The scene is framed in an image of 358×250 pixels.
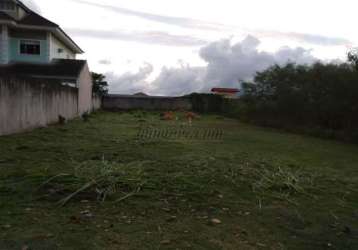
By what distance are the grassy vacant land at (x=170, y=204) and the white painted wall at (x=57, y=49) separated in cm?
1692

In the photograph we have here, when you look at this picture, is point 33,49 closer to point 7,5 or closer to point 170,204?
point 7,5

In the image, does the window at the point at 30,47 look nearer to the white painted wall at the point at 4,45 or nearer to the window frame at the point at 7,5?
the white painted wall at the point at 4,45

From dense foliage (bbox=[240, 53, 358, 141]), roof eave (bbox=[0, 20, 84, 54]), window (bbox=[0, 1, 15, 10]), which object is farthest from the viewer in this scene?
window (bbox=[0, 1, 15, 10])

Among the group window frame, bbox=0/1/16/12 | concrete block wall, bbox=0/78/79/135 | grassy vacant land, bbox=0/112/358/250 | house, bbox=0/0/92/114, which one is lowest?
grassy vacant land, bbox=0/112/358/250

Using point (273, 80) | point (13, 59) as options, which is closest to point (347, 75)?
point (273, 80)

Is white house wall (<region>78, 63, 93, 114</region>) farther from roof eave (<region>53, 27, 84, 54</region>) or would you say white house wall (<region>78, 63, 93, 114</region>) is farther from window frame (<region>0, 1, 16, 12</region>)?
window frame (<region>0, 1, 16, 12</region>)

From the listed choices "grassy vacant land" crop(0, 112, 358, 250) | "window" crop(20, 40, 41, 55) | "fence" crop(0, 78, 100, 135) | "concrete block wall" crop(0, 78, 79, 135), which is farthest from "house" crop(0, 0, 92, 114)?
"grassy vacant land" crop(0, 112, 358, 250)

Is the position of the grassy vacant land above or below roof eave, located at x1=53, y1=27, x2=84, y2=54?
below

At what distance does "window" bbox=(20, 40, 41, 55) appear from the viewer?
2245 cm

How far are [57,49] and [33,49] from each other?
242cm

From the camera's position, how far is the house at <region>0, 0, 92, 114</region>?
21000 mm

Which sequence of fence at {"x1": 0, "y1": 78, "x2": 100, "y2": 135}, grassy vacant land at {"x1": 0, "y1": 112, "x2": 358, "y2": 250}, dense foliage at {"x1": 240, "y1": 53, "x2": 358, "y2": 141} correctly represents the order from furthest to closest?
dense foliage at {"x1": 240, "y1": 53, "x2": 358, "y2": 141} → fence at {"x1": 0, "y1": 78, "x2": 100, "y2": 135} → grassy vacant land at {"x1": 0, "y1": 112, "x2": 358, "y2": 250}

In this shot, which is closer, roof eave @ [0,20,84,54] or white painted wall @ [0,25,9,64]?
roof eave @ [0,20,84,54]

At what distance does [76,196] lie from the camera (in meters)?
4.29
